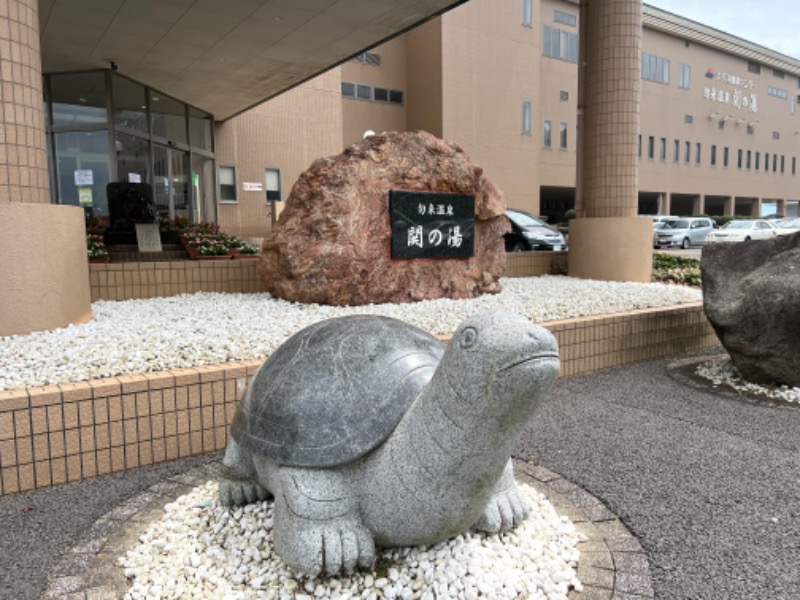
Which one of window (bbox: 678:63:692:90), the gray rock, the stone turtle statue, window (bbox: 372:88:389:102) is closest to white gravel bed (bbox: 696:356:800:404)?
the gray rock

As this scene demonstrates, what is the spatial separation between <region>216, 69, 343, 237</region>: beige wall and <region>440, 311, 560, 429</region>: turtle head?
14.9 meters

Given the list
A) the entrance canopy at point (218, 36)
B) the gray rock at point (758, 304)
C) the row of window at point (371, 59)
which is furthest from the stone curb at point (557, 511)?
the row of window at point (371, 59)

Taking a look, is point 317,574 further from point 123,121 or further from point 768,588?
point 123,121

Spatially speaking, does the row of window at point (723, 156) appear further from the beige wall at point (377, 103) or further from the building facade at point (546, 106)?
the beige wall at point (377, 103)

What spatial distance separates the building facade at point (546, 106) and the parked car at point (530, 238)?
6530 millimetres

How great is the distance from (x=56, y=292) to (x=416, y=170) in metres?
3.68

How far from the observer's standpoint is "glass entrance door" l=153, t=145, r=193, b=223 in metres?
13.4

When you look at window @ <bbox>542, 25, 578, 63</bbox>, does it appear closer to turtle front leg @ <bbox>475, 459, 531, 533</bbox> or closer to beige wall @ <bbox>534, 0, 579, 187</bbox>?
beige wall @ <bbox>534, 0, 579, 187</bbox>

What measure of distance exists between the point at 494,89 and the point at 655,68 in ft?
42.8

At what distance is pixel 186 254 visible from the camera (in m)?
10.3

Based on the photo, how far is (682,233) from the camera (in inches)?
835

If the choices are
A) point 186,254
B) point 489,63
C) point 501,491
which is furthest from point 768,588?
point 489,63

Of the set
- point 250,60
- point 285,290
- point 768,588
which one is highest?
point 250,60

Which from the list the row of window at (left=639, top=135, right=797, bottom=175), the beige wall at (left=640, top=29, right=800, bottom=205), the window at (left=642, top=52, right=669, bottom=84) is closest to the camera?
the window at (left=642, top=52, right=669, bottom=84)
